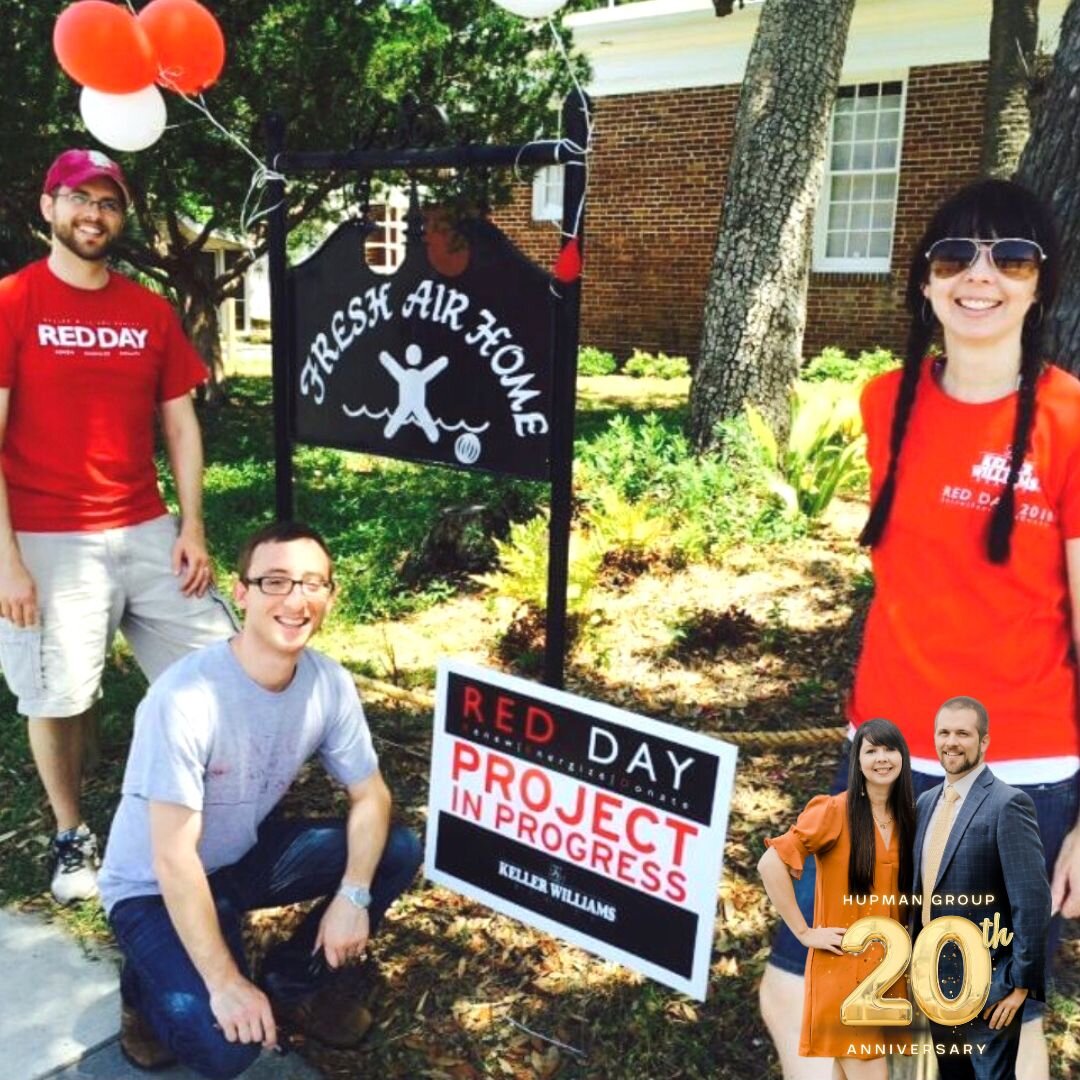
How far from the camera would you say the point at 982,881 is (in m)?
1.47

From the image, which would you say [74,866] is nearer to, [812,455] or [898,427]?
[898,427]

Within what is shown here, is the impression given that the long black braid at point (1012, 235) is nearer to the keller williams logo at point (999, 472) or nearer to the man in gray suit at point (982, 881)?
the keller williams logo at point (999, 472)

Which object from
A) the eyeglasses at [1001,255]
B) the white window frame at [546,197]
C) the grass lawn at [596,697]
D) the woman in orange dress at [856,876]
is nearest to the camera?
the woman in orange dress at [856,876]

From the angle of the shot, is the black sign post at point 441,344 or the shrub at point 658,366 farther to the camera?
the shrub at point 658,366

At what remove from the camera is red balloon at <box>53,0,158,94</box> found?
10.7 ft

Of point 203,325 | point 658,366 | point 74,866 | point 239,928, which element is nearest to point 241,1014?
point 239,928

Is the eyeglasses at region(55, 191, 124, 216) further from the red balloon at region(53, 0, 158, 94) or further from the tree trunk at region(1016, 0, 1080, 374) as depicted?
the tree trunk at region(1016, 0, 1080, 374)

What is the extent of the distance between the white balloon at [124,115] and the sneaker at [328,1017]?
2654 mm

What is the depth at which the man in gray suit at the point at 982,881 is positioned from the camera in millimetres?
1435

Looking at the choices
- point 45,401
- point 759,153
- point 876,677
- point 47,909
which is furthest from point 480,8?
point 876,677

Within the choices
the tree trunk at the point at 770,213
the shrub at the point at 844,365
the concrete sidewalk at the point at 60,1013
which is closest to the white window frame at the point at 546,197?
the shrub at the point at 844,365

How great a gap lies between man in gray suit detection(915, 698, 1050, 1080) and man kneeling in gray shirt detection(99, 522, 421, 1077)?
4.33ft

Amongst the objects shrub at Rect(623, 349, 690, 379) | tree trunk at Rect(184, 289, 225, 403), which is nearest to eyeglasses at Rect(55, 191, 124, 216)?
tree trunk at Rect(184, 289, 225, 403)

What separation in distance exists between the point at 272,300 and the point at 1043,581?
8.24 ft
